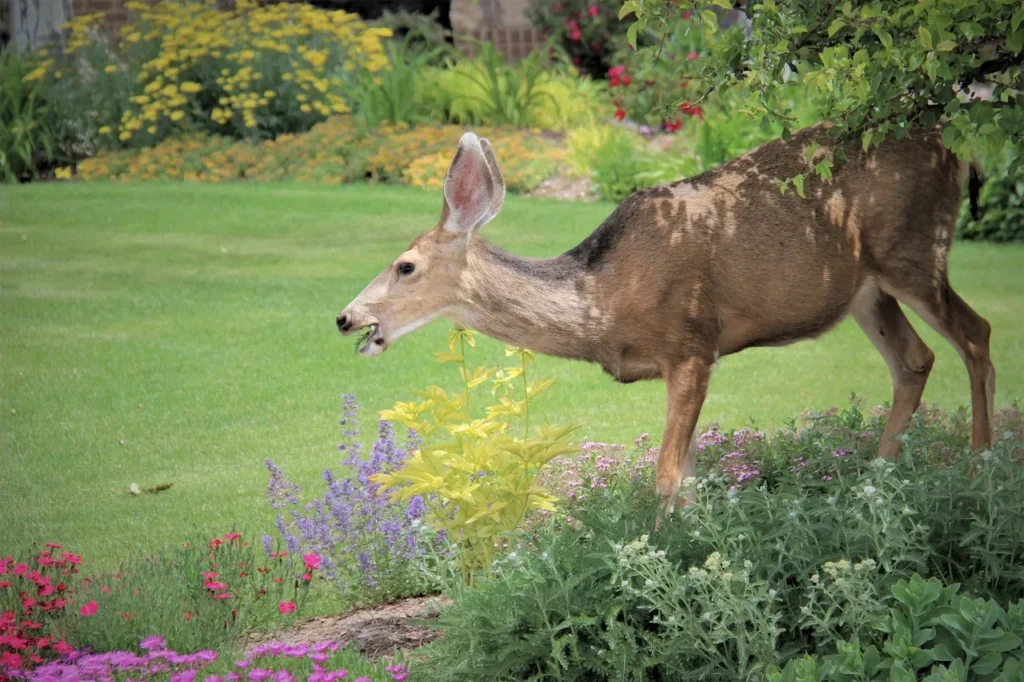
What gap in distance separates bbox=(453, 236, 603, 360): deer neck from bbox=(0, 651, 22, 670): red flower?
6.13ft

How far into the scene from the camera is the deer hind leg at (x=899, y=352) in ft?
20.5

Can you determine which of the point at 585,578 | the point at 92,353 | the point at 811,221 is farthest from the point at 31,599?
the point at 92,353

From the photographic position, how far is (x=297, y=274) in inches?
458

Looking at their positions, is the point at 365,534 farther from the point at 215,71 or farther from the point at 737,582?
the point at 215,71

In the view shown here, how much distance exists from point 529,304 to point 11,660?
2113 millimetres

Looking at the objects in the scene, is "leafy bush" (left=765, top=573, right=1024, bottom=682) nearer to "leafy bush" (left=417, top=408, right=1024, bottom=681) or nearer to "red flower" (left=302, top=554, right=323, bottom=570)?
"leafy bush" (left=417, top=408, right=1024, bottom=681)

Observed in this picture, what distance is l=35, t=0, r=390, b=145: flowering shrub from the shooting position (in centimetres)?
1605

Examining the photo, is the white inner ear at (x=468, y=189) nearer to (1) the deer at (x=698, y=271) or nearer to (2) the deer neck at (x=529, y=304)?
(1) the deer at (x=698, y=271)

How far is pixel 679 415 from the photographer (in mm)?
5316

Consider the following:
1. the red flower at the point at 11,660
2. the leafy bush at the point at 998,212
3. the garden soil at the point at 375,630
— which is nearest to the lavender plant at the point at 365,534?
the garden soil at the point at 375,630

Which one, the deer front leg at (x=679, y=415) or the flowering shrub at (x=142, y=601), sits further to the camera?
the deer front leg at (x=679, y=415)

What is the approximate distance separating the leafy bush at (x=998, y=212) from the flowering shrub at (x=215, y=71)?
7.08 metres

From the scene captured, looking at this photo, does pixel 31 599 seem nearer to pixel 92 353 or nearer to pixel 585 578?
pixel 585 578

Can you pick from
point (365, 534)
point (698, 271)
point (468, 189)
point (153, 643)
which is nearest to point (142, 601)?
point (153, 643)
